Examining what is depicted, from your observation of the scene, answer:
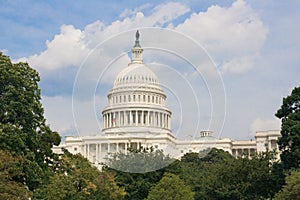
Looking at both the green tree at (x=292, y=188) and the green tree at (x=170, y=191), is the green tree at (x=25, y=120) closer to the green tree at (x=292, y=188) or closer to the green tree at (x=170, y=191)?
the green tree at (x=170, y=191)

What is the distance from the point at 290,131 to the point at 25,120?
1797 cm

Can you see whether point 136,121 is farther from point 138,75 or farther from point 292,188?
point 292,188

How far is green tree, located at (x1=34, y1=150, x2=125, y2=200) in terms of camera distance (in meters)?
35.4

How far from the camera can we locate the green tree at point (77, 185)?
116 ft

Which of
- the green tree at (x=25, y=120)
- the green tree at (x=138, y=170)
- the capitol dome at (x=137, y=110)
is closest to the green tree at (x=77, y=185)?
the green tree at (x=25, y=120)

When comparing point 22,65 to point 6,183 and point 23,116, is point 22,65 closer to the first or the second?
point 23,116

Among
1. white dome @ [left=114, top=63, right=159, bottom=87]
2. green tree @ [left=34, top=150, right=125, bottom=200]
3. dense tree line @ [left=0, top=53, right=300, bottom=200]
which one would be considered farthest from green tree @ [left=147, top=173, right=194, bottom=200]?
white dome @ [left=114, top=63, right=159, bottom=87]

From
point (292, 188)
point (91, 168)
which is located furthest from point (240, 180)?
point (91, 168)

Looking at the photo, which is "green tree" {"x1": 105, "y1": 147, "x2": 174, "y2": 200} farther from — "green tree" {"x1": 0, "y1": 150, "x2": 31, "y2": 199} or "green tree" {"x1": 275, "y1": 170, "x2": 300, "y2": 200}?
"green tree" {"x1": 0, "y1": 150, "x2": 31, "y2": 199}

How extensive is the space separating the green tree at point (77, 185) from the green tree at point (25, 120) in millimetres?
1250

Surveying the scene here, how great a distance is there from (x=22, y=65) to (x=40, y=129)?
4.44 metres

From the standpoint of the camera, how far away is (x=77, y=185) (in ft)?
121

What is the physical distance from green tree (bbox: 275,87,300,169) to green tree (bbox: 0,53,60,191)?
16.3m

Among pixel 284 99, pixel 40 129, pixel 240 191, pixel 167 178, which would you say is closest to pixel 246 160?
pixel 240 191
